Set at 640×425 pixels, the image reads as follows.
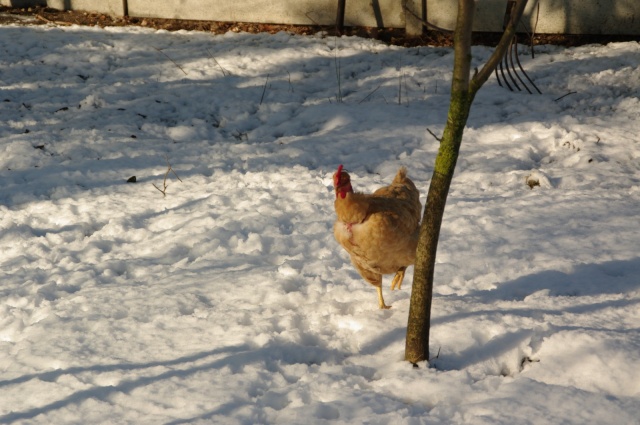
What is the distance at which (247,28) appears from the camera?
39.2 feet

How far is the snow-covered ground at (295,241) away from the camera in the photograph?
137 inches

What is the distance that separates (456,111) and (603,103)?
5815 mm

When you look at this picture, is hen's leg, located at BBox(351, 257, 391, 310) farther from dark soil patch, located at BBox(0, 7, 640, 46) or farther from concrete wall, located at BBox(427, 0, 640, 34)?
concrete wall, located at BBox(427, 0, 640, 34)

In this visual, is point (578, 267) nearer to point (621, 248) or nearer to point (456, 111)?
point (621, 248)

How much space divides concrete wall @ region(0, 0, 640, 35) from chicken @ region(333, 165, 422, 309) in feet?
22.6

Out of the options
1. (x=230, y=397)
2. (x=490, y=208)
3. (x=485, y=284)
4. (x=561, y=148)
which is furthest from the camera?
(x=561, y=148)

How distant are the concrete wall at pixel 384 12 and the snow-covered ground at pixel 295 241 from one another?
2.36 ft

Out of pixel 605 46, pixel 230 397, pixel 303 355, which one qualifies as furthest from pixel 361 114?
pixel 230 397

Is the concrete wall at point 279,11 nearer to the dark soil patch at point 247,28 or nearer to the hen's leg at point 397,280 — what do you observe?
the dark soil patch at point 247,28

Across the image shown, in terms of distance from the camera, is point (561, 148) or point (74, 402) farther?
point (561, 148)

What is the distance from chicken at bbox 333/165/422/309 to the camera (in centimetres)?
399

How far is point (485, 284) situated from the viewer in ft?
15.5

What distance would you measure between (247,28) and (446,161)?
9.37 meters

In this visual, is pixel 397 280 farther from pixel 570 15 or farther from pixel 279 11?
pixel 279 11
